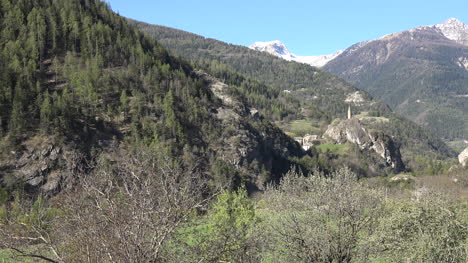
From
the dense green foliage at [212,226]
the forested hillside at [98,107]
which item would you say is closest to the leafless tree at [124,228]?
the dense green foliage at [212,226]

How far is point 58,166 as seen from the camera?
3285 inches

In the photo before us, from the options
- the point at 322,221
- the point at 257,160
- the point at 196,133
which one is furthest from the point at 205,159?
the point at 322,221

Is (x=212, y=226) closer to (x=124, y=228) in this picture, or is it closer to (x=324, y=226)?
(x=324, y=226)

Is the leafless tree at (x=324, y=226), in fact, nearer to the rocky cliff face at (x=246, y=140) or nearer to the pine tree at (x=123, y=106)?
the pine tree at (x=123, y=106)

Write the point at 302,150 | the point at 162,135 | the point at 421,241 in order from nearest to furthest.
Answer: the point at 421,241 < the point at 162,135 < the point at 302,150

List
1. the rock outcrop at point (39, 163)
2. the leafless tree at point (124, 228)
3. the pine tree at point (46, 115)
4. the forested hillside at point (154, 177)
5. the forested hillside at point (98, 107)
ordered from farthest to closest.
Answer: the pine tree at point (46, 115) < the forested hillside at point (98, 107) < the rock outcrop at point (39, 163) < the forested hillside at point (154, 177) < the leafless tree at point (124, 228)

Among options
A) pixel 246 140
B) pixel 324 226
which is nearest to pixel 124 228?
pixel 324 226

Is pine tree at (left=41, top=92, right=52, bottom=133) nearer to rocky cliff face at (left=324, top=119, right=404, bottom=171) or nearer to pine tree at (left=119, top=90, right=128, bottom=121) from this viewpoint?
pine tree at (left=119, top=90, right=128, bottom=121)

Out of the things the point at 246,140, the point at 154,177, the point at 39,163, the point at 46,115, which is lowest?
the point at 39,163

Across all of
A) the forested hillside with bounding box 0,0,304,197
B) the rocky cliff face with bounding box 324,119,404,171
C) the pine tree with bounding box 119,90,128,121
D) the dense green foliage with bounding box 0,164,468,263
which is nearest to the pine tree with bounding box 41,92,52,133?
the forested hillside with bounding box 0,0,304,197

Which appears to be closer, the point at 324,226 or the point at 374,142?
the point at 324,226

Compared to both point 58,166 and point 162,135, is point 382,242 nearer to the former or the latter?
point 58,166

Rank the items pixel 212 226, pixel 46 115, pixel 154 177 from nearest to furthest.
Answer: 1. pixel 154 177
2. pixel 212 226
3. pixel 46 115

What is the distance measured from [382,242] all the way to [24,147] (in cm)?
8201
